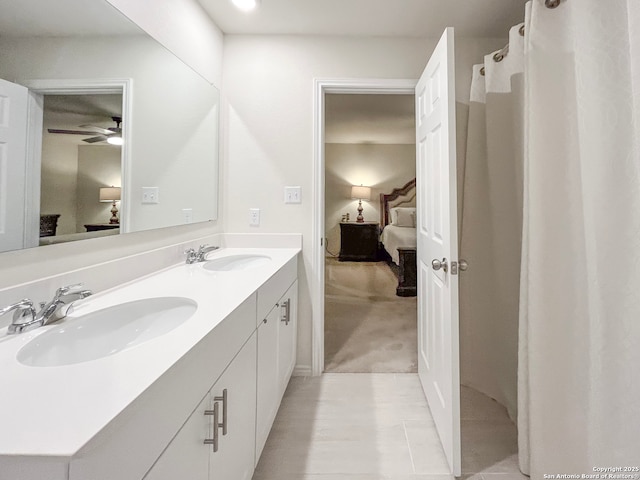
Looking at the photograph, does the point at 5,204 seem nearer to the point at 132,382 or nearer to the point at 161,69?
the point at 132,382

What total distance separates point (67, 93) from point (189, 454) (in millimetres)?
1122

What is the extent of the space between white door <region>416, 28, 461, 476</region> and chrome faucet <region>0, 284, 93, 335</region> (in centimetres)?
133

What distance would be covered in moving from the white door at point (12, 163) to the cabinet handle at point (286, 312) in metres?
1.04

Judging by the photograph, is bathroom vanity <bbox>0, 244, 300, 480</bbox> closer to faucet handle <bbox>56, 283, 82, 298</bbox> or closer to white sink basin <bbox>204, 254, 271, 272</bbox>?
faucet handle <bbox>56, 283, 82, 298</bbox>

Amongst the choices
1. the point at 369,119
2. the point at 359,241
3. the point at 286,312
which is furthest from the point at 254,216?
the point at 359,241

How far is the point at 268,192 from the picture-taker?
2.10 metres

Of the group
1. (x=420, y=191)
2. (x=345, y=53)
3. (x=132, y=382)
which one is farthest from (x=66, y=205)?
(x=345, y=53)

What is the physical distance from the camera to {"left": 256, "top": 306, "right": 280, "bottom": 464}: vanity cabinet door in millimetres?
1224

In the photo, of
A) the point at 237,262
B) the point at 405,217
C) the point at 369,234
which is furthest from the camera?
the point at 369,234

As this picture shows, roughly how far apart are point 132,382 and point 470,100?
218cm

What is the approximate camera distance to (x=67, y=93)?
3.24 feet

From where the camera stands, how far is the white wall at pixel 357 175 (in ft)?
20.7

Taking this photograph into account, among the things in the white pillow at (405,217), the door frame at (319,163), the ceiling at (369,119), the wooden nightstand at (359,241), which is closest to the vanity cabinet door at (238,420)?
the door frame at (319,163)

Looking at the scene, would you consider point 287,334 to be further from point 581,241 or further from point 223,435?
point 581,241
